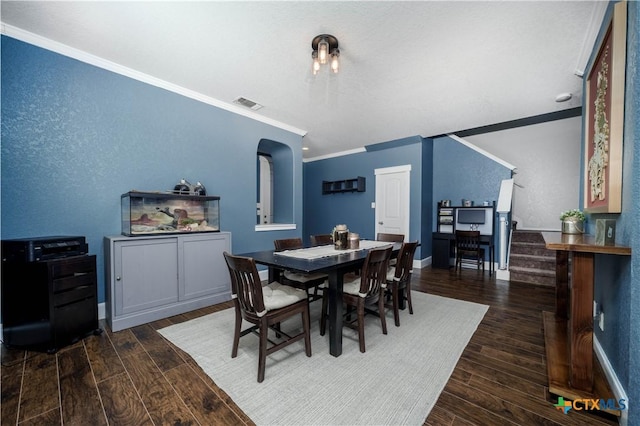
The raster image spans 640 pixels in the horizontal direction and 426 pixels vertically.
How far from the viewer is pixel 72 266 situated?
218 cm

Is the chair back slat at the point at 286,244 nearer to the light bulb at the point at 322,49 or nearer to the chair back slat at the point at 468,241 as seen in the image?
the light bulb at the point at 322,49

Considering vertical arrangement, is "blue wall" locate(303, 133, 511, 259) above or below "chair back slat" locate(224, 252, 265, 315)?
above

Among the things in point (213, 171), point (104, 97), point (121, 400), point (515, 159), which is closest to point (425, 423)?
point (121, 400)

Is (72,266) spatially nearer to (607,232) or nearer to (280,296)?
(280,296)

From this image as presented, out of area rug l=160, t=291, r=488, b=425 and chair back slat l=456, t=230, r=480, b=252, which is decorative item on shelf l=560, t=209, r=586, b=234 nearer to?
area rug l=160, t=291, r=488, b=425

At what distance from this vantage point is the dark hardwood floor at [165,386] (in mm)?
1411

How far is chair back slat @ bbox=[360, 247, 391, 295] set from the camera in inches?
79.6

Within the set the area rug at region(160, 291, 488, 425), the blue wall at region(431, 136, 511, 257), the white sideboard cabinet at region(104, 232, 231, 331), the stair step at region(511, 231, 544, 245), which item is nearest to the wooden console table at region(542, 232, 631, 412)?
the area rug at region(160, 291, 488, 425)

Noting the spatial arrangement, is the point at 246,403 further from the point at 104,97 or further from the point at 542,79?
the point at 542,79

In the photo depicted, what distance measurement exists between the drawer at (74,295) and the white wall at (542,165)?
7.12 metres

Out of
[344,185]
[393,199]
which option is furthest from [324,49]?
[344,185]

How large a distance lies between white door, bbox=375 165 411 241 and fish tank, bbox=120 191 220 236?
→ 147 inches

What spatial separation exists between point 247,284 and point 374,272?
105 centimetres

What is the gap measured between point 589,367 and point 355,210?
5009 mm
